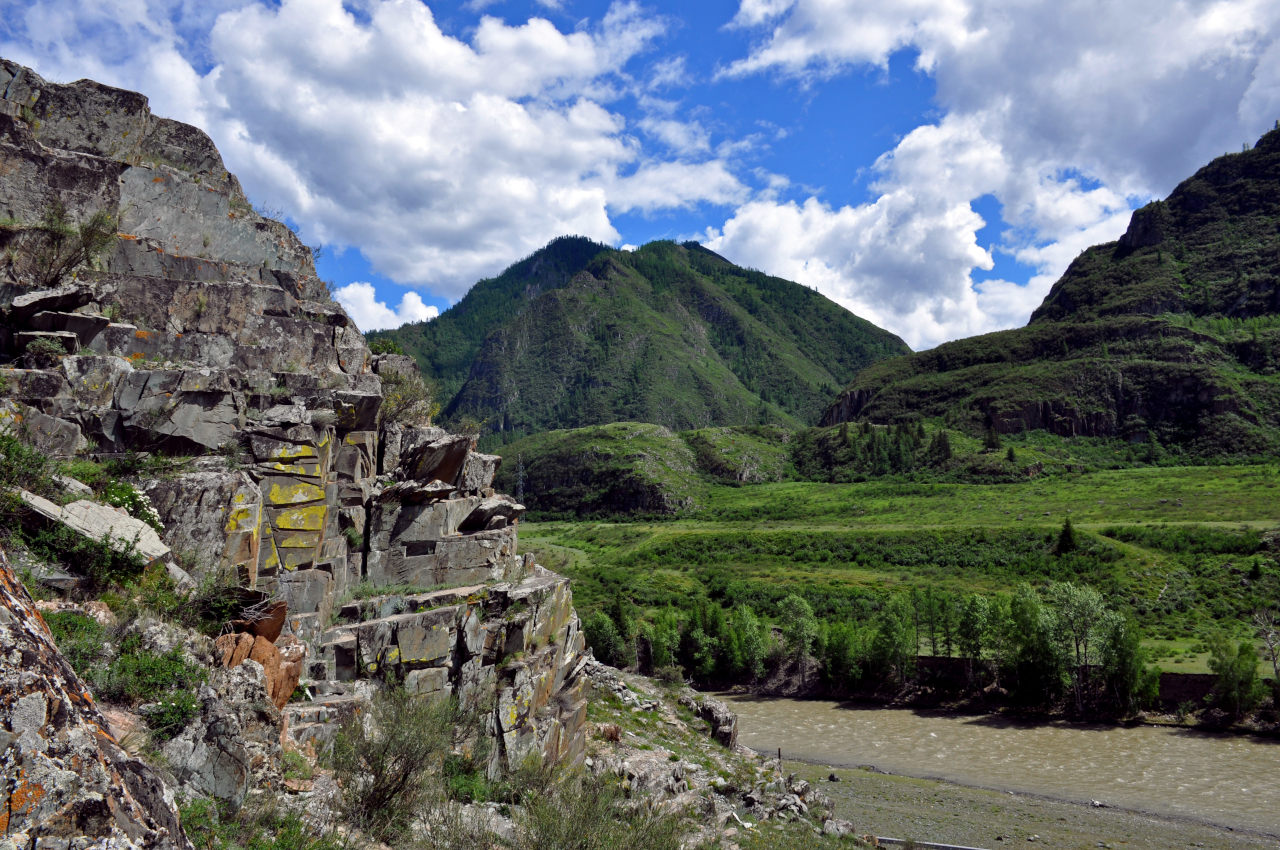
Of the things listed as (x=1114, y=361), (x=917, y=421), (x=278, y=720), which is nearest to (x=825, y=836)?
(x=278, y=720)

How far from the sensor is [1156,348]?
147000mm

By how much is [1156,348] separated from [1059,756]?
5483 inches

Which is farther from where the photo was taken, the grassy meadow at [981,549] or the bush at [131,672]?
the grassy meadow at [981,549]

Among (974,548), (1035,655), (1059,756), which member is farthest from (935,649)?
(974,548)

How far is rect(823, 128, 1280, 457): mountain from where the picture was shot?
132500 mm

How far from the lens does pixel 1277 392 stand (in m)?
126

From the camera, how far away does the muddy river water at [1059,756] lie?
118 feet

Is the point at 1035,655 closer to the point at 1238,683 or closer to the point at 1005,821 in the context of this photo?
the point at 1238,683

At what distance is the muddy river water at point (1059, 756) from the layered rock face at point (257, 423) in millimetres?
30156

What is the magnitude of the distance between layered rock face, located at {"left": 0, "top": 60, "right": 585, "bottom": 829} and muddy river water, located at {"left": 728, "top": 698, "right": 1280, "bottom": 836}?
98.9 feet

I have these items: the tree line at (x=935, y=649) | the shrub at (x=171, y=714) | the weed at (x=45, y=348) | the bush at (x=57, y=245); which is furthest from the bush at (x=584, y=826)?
the tree line at (x=935, y=649)

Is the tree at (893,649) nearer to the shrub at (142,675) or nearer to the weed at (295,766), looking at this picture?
the weed at (295,766)

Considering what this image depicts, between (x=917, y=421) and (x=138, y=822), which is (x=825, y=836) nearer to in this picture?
(x=138, y=822)

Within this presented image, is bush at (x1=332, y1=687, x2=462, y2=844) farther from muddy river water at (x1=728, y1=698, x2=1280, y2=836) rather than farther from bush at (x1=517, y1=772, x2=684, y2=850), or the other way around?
muddy river water at (x1=728, y1=698, x2=1280, y2=836)
